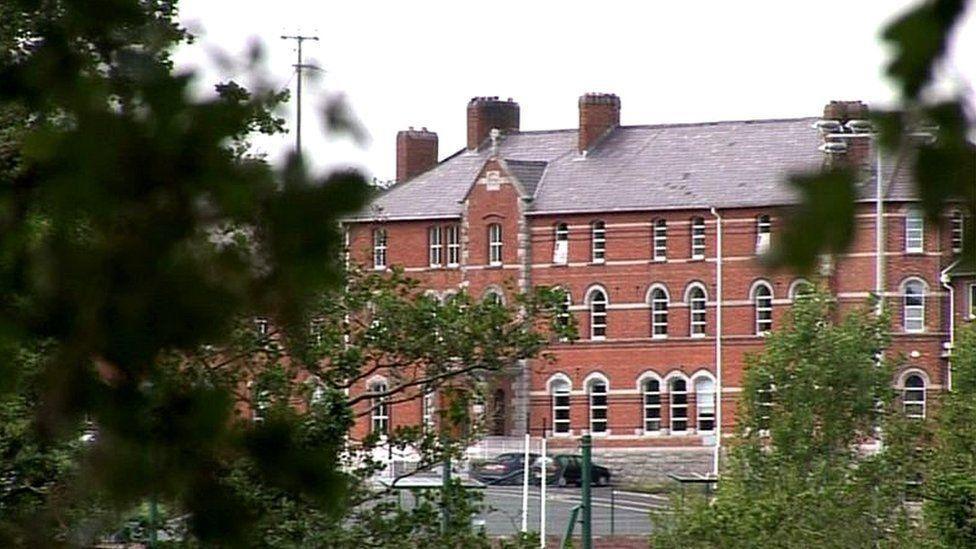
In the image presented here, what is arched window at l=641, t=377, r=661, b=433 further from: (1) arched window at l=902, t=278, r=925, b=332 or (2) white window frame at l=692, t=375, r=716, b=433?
(1) arched window at l=902, t=278, r=925, b=332

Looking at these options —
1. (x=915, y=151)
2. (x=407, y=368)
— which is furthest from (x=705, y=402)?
(x=915, y=151)

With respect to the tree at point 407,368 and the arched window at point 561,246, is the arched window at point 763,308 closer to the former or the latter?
the arched window at point 561,246

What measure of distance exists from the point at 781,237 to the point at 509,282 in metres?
12.0

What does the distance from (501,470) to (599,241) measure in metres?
11.9

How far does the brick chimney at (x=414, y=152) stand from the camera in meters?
64.5

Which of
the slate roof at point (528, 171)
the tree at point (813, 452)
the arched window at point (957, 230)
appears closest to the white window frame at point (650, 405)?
the slate roof at point (528, 171)

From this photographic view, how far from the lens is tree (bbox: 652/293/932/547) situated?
57.7ft

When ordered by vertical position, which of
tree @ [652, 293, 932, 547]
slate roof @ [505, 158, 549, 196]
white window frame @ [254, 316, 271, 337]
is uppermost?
slate roof @ [505, 158, 549, 196]

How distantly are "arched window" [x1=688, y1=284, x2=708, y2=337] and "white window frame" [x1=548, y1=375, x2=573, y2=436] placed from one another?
4.07 meters

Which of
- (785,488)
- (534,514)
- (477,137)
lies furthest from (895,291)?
(785,488)

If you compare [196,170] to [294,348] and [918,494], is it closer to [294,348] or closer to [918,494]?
[294,348]

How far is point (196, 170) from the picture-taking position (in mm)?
2635

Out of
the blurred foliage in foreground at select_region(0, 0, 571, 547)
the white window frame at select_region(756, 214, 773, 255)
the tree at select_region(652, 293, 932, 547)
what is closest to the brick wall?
the tree at select_region(652, 293, 932, 547)

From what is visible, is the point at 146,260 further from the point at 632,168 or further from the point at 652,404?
the point at 652,404
